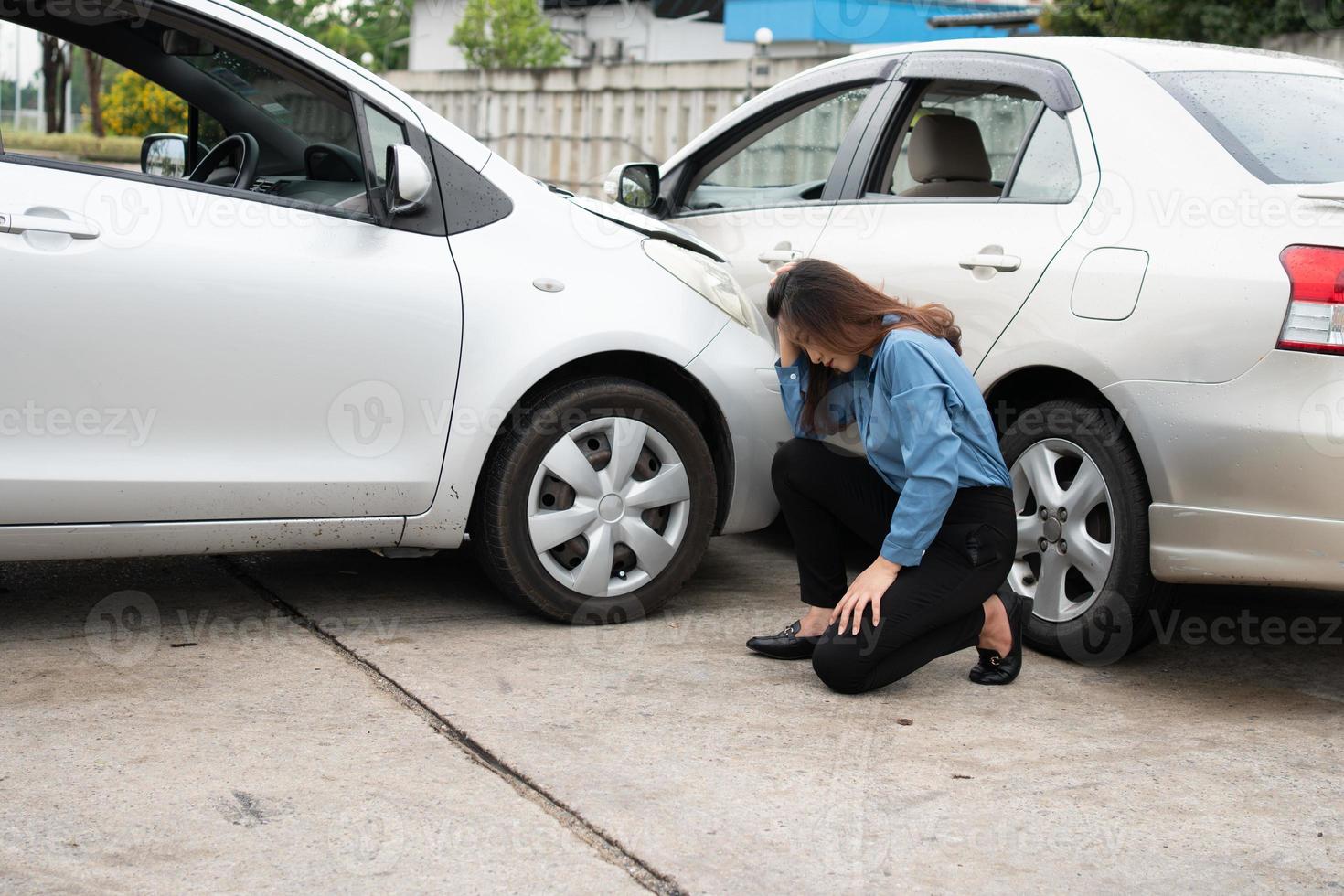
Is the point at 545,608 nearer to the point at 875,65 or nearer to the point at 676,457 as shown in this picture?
the point at 676,457

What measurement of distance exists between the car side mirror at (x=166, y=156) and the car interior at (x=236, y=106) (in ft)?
0.07

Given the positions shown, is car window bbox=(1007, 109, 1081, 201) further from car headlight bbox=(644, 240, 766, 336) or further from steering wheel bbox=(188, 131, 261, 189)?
steering wheel bbox=(188, 131, 261, 189)

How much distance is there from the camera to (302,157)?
436 cm

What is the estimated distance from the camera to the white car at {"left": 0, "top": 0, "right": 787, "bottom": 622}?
11.6 feet

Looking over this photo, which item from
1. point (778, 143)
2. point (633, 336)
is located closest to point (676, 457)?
point (633, 336)

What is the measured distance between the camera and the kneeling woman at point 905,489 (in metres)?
3.60

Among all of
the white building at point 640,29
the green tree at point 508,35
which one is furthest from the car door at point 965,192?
the green tree at point 508,35

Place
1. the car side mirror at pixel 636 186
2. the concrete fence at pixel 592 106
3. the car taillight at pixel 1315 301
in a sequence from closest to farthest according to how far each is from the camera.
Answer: the car taillight at pixel 1315 301, the car side mirror at pixel 636 186, the concrete fence at pixel 592 106

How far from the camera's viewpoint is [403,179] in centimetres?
374

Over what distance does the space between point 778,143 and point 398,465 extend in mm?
7514

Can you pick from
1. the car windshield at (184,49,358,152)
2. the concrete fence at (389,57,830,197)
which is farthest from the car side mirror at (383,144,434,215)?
the concrete fence at (389,57,830,197)

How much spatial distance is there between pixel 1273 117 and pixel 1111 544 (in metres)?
1.18

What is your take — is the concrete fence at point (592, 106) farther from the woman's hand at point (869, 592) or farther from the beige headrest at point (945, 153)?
the woman's hand at point (869, 592)

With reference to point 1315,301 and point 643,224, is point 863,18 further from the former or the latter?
point 1315,301
